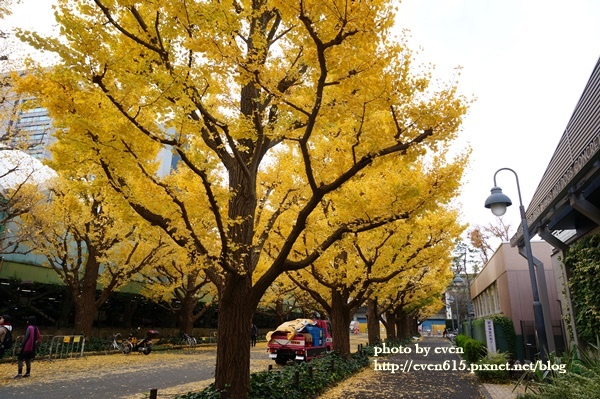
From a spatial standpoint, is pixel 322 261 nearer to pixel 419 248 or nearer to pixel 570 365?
pixel 419 248

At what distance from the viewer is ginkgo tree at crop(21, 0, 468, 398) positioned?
5.08 metres

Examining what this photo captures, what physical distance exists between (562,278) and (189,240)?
12031 millimetres

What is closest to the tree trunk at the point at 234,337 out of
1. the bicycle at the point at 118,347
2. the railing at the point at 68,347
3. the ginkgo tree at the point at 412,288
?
the ginkgo tree at the point at 412,288

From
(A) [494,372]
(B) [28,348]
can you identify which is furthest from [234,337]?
(A) [494,372]

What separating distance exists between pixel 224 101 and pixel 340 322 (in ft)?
33.1

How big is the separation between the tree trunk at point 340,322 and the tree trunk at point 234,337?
798cm

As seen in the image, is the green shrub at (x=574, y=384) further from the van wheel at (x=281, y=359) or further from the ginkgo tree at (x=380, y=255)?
the van wheel at (x=281, y=359)

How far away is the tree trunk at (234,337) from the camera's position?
22.1 feet

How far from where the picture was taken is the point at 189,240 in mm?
6711

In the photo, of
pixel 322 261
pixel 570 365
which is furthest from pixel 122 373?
pixel 570 365

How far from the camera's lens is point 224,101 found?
25.8 ft

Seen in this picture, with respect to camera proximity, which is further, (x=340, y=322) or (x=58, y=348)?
(x=58, y=348)

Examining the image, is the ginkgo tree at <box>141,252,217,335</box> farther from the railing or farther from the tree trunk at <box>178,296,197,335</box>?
the railing

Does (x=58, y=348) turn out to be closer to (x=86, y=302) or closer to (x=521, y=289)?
(x=86, y=302)
